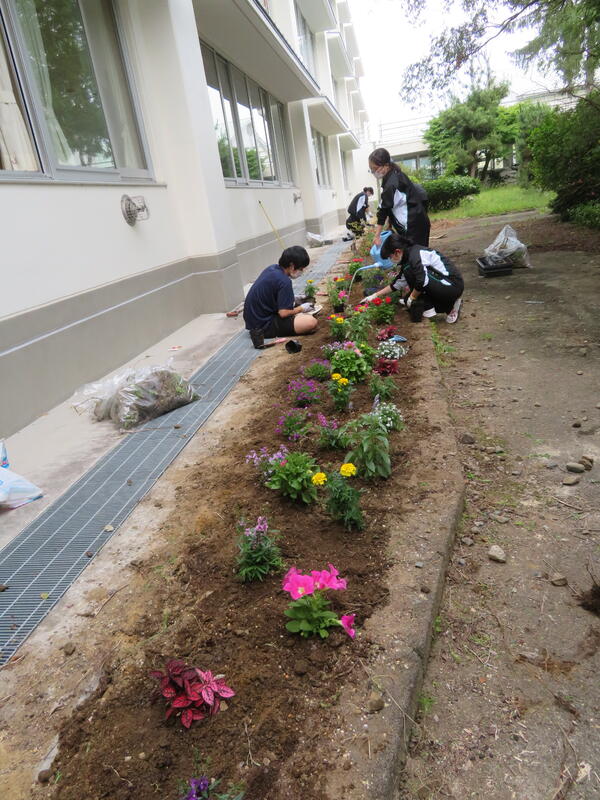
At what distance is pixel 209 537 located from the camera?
2.39m

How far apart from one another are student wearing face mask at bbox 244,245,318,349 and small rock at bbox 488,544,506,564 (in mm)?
3594

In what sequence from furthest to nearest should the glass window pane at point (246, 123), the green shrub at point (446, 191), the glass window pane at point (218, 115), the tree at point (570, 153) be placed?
the green shrub at point (446, 191), the tree at point (570, 153), the glass window pane at point (246, 123), the glass window pane at point (218, 115)

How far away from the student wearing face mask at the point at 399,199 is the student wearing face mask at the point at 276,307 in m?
1.40

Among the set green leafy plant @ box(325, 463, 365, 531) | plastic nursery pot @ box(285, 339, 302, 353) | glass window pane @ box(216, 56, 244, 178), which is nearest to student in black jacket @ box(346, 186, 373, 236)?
glass window pane @ box(216, 56, 244, 178)

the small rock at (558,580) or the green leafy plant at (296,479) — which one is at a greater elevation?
the green leafy plant at (296,479)

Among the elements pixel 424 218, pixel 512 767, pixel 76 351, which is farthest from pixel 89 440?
pixel 424 218

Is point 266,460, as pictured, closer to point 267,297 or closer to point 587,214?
point 267,297

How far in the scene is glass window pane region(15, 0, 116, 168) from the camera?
4325 millimetres

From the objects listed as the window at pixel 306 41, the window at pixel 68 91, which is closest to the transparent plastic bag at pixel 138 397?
the window at pixel 68 91

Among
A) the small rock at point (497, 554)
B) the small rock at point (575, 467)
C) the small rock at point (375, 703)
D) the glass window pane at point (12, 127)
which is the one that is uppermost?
the glass window pane at point (12, 127)

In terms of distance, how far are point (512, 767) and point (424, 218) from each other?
5757 mm

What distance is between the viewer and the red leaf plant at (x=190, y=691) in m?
1.53

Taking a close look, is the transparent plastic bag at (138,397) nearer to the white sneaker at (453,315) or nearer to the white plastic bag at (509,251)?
the white sneaker at (453,315)

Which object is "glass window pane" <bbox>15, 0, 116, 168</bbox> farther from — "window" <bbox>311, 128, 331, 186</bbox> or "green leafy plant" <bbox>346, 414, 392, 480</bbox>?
"window" <bbox>311, 128, 331, 186</bbox>
